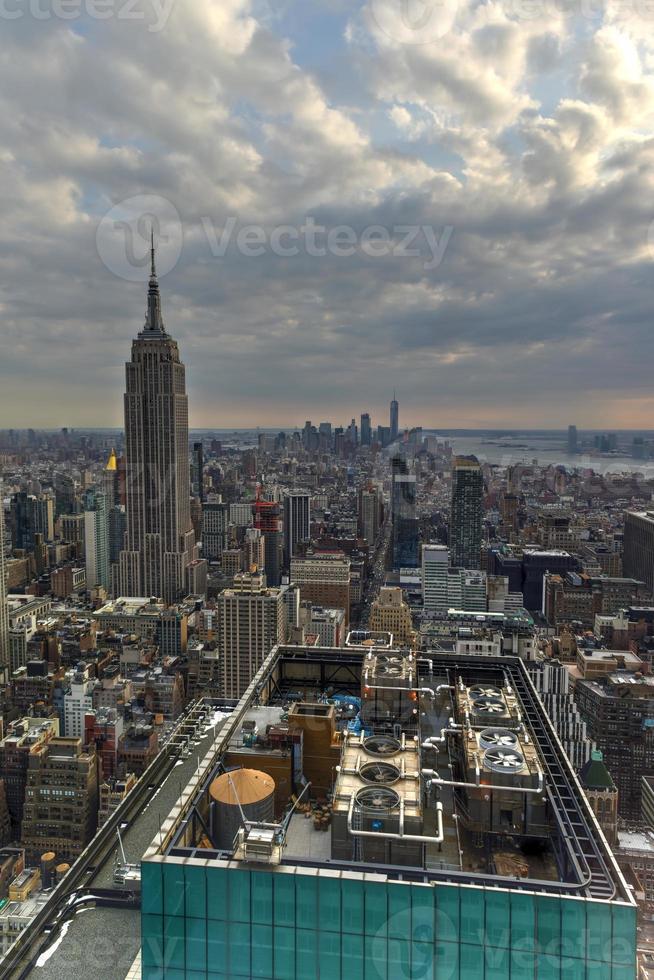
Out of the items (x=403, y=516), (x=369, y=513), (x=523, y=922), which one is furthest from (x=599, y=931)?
(x=369, y=513)

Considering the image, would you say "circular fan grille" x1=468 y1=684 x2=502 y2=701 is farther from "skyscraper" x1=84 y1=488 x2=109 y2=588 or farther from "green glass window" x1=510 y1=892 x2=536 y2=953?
"skyscraper" x1=84 y1=488 x2=109 y2=588

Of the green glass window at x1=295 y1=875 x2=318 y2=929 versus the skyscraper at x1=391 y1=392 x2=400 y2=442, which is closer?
the green glass window at x1=295 y1=875 x2=318 y2=929

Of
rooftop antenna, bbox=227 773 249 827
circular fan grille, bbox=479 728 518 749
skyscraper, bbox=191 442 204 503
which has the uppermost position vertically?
skyscraper, bbox=191 442 204 503

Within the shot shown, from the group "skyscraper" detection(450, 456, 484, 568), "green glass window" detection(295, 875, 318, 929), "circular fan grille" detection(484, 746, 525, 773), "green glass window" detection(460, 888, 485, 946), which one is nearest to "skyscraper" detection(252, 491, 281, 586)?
"skyscraper" detection(450, 456, 484, 568)

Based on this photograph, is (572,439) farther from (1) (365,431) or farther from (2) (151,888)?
(2) (151,888)

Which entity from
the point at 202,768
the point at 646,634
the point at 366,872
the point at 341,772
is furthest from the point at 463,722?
the point at 646,634

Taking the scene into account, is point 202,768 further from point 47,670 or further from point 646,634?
point 646,634
